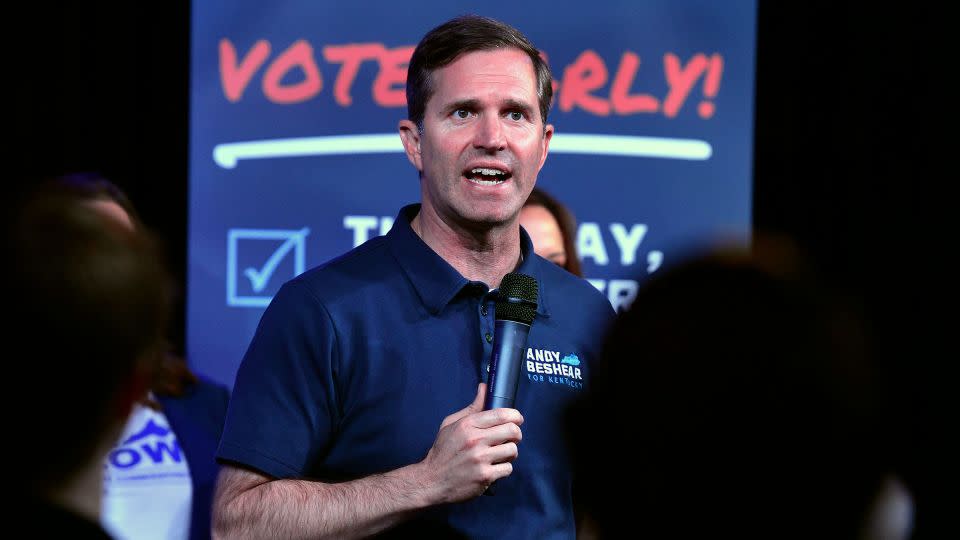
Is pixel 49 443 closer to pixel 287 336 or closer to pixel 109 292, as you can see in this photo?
pixel 109 292

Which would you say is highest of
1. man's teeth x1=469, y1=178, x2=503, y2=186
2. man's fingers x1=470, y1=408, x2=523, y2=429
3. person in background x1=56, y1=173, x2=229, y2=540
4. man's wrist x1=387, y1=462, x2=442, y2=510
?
man's teeth x1=469, y1=178, x2=503, y2=186

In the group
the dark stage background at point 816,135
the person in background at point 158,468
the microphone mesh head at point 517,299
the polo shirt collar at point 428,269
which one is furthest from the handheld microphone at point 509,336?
the dark stage background at point 816,135

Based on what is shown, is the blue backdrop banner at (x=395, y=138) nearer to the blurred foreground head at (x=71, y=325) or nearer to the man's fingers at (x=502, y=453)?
the man's fingers at (x=502, y=453)

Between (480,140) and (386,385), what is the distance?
1.64ft

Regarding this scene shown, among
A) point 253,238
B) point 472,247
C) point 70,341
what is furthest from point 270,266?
point 70,341

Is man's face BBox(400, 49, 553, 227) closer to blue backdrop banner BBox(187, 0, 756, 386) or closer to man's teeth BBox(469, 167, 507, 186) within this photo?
man's teeth BBox(469, 167, 507, 186)

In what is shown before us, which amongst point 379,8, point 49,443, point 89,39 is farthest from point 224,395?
point 49,443

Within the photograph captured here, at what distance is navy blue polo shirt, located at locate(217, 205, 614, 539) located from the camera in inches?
70.9

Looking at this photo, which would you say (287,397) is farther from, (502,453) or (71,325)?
(71,325)

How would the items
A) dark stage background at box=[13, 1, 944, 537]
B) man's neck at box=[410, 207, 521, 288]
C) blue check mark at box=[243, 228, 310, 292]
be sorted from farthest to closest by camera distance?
dark stage background at box=[13, 1, 944, 537] < blue check mark at box=[243, 228, 310, 292] < man's neck at box=[410, 207, 521, 288]

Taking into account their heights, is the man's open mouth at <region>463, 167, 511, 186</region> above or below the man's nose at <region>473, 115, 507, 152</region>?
below

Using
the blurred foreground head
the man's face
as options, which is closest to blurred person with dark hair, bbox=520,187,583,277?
the man's face

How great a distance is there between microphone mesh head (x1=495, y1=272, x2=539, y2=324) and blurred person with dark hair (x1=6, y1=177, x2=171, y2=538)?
890 mm

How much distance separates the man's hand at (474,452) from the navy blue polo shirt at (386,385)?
0.50 feet
